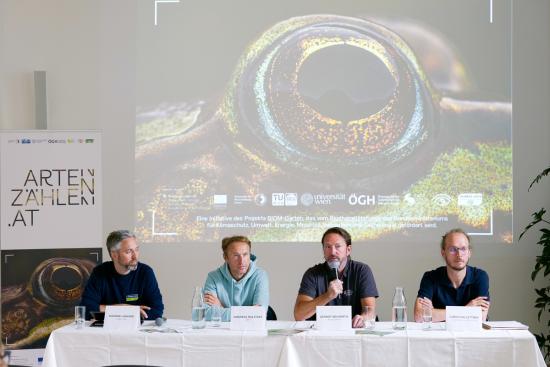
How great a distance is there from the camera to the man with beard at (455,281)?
467cm

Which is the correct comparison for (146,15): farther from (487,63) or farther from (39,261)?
(487,63)

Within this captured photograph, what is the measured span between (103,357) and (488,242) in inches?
122

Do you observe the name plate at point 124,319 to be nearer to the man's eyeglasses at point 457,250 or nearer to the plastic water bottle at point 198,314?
the plastic water bottle at point 198,314

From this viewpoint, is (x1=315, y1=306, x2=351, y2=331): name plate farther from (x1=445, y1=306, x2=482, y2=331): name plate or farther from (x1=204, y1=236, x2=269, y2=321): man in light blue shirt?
(x1=204, y1=236, x2=269, y2=321): man in light blue shirt

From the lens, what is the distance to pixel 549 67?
5.96m

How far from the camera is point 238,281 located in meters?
4.81

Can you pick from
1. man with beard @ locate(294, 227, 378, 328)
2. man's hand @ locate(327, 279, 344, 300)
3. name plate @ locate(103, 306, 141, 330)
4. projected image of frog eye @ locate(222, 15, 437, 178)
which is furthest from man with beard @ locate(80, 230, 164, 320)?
projected image of frog eye @ locate(222, 15, 437, 178)

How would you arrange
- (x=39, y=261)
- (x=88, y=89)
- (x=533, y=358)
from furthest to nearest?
(x=88, y=89) < (x=39, y=261) < (x=533, y=358)

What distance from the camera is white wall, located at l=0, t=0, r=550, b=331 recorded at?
6.03 metres

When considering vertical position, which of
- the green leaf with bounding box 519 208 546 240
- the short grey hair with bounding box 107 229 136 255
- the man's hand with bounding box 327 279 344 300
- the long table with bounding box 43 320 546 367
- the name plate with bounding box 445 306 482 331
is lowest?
the long table with bounding box 43 320 546 367

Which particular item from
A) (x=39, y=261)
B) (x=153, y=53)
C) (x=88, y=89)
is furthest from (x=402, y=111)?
(x=39, y=261)

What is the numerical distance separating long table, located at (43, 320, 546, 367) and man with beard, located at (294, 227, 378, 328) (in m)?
0.65

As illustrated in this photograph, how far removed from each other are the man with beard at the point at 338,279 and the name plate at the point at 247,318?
0.63 metres

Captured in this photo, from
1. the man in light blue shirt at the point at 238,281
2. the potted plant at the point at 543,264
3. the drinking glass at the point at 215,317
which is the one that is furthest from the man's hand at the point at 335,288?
the potted plant at the point at 543,264
